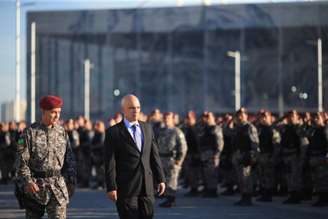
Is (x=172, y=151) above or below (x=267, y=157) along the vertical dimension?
above

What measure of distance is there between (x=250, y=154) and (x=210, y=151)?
8.32 feet

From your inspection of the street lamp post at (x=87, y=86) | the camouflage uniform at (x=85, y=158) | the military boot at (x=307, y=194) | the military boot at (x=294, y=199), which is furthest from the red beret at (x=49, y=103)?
the street lamp post at (x=87, y=86)

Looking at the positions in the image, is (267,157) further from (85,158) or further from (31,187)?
(31,187)

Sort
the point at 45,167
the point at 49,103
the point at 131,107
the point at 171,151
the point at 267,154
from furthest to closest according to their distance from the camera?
the point at 267,154
the point at 171,151
the point at 131,107
the point at 49,103
the point at 45,167

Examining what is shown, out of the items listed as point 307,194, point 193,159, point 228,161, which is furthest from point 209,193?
point 307,194

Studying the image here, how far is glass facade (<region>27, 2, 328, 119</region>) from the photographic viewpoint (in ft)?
161

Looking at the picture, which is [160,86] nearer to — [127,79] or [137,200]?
[127,79]

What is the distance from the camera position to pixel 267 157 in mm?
18391

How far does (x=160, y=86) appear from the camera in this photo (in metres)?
50.9

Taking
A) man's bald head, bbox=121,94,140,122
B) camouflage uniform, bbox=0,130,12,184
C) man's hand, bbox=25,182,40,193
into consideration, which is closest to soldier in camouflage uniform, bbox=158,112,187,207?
man's bald head, bbox=121,94,140,122

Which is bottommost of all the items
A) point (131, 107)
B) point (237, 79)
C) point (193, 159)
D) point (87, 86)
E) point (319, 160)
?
point (193, 159)

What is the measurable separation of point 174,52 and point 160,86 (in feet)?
7.36

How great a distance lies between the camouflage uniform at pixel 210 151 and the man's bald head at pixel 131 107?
32.8ft

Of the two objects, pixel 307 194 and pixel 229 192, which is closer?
pixel 307 194
